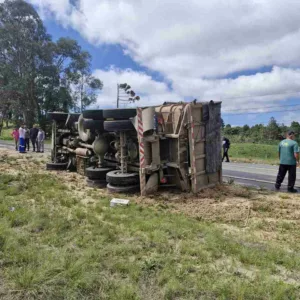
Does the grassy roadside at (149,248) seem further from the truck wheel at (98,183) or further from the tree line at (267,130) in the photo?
the tree line at (267,130)

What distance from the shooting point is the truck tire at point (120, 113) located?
260 inches

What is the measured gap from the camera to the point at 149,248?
3.67 m

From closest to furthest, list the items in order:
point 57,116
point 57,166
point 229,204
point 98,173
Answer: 1. point 229,204
2. point 98,173
3. point 57,116
4. point 57,166

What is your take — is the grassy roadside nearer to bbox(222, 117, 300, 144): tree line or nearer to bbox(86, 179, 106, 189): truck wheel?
bbox(86, 179, 106, 189): truck wheel

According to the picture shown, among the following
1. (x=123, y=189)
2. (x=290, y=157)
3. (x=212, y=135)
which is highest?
(x=212, y=135)

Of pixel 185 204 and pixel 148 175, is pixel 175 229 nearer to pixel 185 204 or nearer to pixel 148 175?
pixel 185 204

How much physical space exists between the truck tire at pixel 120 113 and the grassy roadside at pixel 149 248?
6.09 feet

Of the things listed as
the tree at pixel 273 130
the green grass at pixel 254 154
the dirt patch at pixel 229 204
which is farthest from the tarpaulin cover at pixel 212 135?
the tree at pixel 273 130

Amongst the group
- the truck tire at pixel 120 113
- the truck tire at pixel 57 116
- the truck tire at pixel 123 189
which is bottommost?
the truck tire at pixel 123 189

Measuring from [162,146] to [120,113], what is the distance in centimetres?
133

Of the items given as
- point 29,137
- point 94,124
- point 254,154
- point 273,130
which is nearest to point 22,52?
point 29,137

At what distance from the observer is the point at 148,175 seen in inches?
269

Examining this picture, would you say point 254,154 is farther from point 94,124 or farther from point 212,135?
point 94,124

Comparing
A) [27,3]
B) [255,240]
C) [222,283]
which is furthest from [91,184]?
[27,3]
